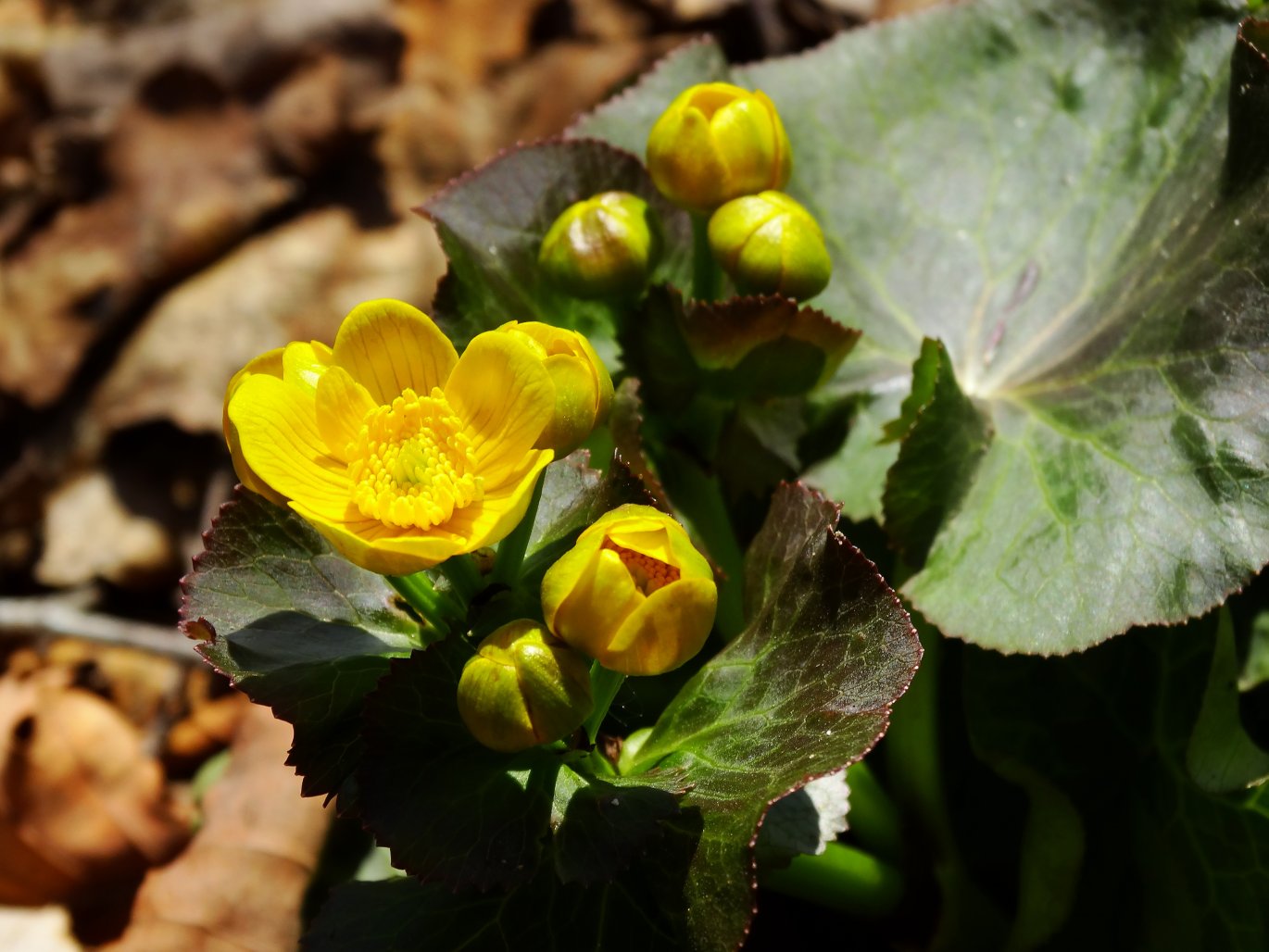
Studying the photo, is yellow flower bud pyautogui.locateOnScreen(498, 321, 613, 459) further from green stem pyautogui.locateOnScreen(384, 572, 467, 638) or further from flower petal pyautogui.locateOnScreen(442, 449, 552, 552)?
green stem pyautogui.locateOnScreen(384, 572, 467, 638)

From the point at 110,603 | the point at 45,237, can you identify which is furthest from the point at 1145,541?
the point at 45,237

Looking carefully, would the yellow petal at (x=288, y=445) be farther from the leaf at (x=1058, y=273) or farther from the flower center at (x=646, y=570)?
the leaf at (x=1058, y=273)

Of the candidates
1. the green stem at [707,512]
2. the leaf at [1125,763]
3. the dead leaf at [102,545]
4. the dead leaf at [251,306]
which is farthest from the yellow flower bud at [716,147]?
the dead leaf at [102,545]

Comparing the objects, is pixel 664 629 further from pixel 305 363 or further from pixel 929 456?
pixel 929 456

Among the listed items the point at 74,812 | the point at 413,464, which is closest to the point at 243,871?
the point at 74,812

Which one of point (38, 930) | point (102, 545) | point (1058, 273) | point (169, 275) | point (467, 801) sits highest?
point (1058, 273)

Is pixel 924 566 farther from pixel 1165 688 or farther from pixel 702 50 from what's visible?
pixel 702 50

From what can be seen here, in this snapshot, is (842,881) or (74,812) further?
(74,812)
